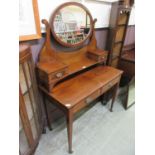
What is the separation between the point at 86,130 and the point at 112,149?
1.23ft

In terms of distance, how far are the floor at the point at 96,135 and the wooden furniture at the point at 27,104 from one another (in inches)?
11.5

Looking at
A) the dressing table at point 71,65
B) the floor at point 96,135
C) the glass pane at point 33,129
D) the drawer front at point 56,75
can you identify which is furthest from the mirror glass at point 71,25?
the floor at point 96,135

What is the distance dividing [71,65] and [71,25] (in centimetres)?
42

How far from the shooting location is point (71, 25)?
4.51 feet

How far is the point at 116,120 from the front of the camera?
6.19 feet

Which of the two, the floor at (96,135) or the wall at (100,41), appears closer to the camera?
the wall at (100,41)

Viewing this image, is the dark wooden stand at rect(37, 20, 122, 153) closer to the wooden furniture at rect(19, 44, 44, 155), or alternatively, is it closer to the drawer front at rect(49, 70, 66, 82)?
the drawer front at rect(49, 70, 66, 82)

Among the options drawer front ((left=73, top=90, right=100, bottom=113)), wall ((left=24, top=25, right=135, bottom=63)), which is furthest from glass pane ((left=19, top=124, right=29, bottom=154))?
wall ((left=24, top=25, right=135, bottom=63))

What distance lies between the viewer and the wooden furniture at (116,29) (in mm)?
1665

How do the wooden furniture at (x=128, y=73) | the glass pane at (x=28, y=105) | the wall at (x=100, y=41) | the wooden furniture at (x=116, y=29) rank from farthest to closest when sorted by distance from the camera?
the wooden furniture at (x=128, y=73) < the wooden furniture at (x=116, y=29) < the wall at (x=100, y=41) < the glass pane at (x=28, y=105)

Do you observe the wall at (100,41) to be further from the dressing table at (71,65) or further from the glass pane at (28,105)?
the glass pane at (28,105)
